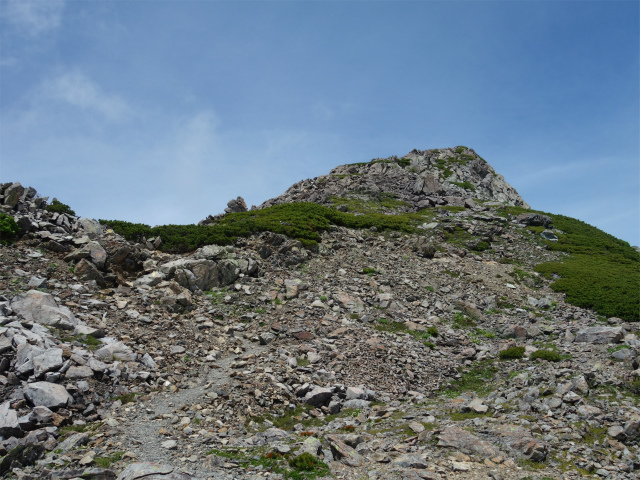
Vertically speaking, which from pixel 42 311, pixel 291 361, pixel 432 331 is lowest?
pixel 291 361

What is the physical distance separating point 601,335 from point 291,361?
16.2 m

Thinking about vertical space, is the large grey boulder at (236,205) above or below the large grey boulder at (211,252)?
above

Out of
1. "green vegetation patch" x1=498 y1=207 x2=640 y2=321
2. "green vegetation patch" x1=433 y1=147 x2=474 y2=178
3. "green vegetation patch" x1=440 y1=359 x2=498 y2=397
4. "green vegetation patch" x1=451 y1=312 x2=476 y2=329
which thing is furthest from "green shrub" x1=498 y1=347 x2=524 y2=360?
"green vegetation patch" x1=433 y1=147 x2=474 y2=178

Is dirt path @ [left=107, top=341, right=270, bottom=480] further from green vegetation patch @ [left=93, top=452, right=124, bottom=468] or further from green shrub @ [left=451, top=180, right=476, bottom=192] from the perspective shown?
green shrub @ [left=451, top=180, right=476, bottom=192]

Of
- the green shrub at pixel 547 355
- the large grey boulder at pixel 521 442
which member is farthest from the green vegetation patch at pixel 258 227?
the large grey boulder at pixel 521 442

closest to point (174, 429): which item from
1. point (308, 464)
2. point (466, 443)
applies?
point (308, 464)

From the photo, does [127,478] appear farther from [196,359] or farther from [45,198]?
[45,198]

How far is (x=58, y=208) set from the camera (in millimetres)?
26969

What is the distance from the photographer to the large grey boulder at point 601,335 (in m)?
19.2

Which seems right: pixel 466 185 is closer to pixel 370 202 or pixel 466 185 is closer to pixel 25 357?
pixel 370 202

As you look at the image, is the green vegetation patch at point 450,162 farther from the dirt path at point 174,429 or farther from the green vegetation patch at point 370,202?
the dirt path at point 174,429

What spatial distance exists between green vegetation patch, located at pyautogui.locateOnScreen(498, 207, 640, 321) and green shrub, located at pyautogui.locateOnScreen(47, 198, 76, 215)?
127 ft

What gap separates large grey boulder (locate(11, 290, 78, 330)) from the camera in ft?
53.5

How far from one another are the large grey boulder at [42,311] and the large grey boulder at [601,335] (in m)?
25.5
